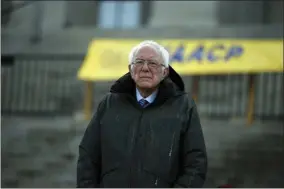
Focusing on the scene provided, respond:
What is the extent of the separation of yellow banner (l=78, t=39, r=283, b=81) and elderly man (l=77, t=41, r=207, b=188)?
6.95 m

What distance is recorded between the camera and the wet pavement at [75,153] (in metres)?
7.90

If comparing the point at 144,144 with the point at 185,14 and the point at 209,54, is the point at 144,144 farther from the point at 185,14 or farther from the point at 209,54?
the point at 185,14

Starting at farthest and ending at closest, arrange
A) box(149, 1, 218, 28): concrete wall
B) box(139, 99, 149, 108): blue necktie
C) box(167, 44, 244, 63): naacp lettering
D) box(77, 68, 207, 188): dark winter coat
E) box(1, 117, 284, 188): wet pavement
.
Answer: box(149, 1, 218, 28): concrete wall, box(167, 44, 244, 63): naacp lettering, box(1, 117, 284, 188): wet pavement, box(139, 99, 149, 108): blue necktie, box(77, 68, 207, 188): dark winter coat

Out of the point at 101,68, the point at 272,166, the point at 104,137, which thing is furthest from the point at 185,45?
the point at 104,137

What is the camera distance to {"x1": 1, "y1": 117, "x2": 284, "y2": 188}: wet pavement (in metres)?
7.90

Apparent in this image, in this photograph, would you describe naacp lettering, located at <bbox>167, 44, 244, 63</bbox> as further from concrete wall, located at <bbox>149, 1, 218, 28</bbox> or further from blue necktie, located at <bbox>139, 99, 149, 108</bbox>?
blue necktie, located at <bbox>139, 99, 149, 108</bbox>

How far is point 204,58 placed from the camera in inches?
431

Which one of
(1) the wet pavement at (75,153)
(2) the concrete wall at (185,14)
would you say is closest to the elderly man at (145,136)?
(1) the wet pavement at (75,153)

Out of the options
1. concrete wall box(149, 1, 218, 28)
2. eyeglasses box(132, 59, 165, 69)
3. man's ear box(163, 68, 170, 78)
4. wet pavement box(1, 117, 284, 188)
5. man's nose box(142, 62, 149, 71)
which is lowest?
wet pavement box(1, 117, 284, 188)

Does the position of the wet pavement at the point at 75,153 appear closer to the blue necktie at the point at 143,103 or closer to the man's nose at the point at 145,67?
the blue necktie at the point at 143,103

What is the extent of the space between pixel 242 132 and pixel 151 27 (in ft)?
17.7

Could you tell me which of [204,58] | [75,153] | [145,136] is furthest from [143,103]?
[204,58]

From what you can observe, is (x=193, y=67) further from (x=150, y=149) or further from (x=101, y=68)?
(x=150, y=149)

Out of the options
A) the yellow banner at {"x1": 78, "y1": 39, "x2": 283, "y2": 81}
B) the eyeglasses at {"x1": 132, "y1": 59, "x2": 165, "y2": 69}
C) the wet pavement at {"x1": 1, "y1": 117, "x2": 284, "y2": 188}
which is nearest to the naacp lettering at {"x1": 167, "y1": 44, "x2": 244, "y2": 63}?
the yellow banner at {"x1": 78, "y1": 39, "x2": 283, "y2": 81}
